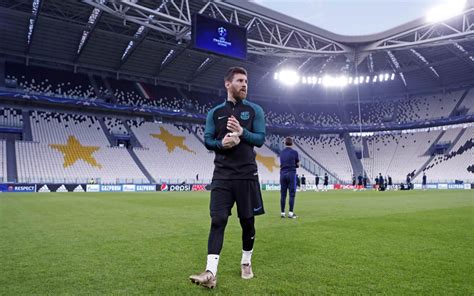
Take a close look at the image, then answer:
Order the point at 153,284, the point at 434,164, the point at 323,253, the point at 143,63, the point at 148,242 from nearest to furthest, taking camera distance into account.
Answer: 1. the point at 153,284
2. the point at 323,253
3. the point at 148,242
4. the point at 143,63
5. the point at 434,164

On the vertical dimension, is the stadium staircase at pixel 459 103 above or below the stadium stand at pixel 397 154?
above

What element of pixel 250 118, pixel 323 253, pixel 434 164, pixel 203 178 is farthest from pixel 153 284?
pixel 434 164

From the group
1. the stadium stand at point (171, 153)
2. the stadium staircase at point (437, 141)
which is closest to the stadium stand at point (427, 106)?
the stadium staircase at point (437, 141)

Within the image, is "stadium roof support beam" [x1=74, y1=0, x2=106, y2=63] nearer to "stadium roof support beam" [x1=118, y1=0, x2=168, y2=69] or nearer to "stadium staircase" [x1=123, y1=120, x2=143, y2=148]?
"stadium roof support beam" [x1=118, y1=0, x2=168, y2=69]

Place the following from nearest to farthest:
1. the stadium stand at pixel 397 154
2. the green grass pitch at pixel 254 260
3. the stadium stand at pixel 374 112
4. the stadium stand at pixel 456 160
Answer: the green grass pitch at pixel 254 260 → the stadium stand at pixel 456 160 → the stadium stand at pixel 397 154 → the stadium stand at pixel 374 112

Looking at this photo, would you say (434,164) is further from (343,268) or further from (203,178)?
(343,268)

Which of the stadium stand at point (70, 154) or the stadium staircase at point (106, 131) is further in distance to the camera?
the stadium staircase at point (106, 131)

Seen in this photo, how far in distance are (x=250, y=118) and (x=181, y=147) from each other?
41.6 metres

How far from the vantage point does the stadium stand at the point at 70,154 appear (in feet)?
110

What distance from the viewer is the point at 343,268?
13.9ft

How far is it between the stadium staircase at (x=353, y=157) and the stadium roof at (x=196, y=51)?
35.2 ft

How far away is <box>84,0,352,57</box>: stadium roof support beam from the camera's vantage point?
27.1m

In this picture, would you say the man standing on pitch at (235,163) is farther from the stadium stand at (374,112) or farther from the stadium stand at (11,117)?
the stadium stand at (374,112)

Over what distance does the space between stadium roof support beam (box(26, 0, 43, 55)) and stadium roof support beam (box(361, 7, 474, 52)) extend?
3127 centimetres
